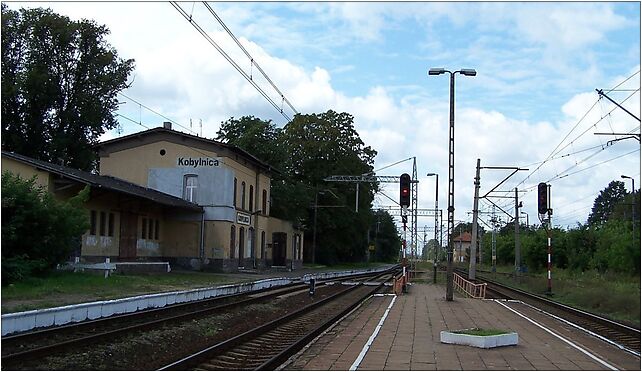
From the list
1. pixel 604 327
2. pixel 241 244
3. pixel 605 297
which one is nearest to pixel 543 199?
pixel 605 297

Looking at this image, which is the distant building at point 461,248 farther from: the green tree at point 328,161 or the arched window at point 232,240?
the arched window at point 232,240

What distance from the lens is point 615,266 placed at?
139 feet

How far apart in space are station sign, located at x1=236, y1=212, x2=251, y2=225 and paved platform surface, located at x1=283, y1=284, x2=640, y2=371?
2714cm

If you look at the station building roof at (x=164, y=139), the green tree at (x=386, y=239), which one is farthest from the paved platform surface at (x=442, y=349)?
the green tree at (x=386, y=239)

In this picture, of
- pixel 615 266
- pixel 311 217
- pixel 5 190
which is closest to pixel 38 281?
pixel 5 190

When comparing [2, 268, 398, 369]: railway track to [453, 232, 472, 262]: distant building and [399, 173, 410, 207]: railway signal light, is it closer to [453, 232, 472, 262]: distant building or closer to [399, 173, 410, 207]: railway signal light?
[399, 173, 410, 207]: railway signal light

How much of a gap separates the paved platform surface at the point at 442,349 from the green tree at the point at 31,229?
1006 centimetres

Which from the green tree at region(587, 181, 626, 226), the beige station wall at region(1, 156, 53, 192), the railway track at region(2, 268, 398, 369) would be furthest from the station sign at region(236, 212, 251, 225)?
the green tree at region(587, 181, 626, 226)

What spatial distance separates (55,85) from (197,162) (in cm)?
1170

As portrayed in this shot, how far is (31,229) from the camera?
23172 millimetres

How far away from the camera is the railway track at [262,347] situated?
11172 mm

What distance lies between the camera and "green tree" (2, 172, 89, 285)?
72.6 feet

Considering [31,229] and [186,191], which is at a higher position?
[186,191]

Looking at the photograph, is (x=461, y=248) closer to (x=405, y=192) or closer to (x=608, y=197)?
(x=608, y=197)
